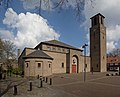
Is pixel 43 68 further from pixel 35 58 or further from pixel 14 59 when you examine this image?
pixel 14 59

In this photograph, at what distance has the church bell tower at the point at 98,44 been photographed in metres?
55.8

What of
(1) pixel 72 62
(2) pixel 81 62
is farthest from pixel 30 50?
(2) pixel 81 62

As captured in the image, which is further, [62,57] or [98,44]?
[98,44]

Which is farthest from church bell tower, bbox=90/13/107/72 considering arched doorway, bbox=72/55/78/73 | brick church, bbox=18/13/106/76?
arched doorway, bbox=72/55/78/73

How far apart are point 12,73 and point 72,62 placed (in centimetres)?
2016

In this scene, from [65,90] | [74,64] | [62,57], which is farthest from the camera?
[74,64]

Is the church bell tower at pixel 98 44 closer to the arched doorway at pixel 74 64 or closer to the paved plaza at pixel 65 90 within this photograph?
the arched doorway at pixel 74 64

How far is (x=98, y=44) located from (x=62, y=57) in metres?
14.1

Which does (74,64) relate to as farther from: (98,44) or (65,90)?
(65,90)

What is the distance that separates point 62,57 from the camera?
50.8 m

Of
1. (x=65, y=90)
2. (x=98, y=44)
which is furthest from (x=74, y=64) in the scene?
(x=65, y=90)

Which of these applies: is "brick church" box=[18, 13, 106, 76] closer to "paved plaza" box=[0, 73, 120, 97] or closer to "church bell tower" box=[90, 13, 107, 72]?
"church bell tower" box=[90, 13, 107, 72]

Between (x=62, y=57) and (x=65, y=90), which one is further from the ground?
(x=62, y=57)

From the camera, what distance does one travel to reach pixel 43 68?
3919cm
